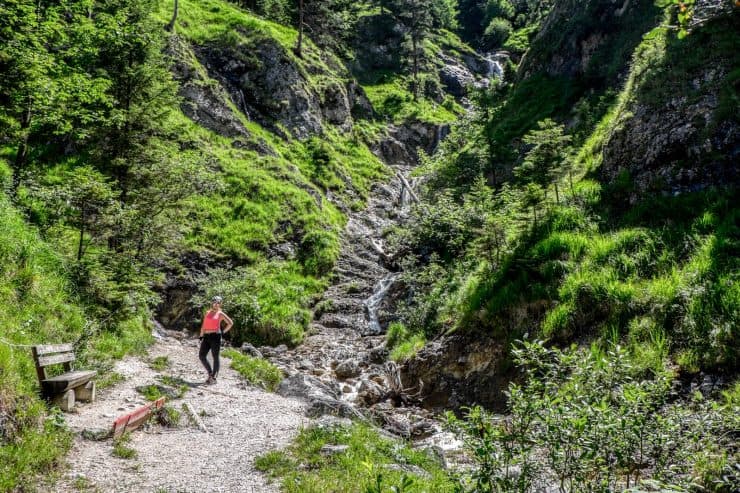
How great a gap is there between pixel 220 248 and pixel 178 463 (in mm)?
15737

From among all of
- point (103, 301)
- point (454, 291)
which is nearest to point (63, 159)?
point (103, 301)

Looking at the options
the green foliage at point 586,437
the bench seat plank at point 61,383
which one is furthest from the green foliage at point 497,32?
the green foliage at point 586,437

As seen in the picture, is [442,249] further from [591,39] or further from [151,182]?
[591,39]

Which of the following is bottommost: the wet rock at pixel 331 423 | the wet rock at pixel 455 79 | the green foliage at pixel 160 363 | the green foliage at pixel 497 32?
the green foliage at pixel 160 363

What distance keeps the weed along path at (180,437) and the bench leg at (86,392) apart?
19 cm

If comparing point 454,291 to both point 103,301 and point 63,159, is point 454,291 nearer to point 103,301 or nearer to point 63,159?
point 103,301

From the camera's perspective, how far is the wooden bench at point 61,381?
664cm

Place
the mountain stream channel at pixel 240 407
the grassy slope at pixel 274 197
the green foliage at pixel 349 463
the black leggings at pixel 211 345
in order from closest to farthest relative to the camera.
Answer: the green foliage at pixel 349 463 < the mountain stream channel at pixel 240 407 < the black leggings at pixel 211 345 < the grassy slope at pixel 274 197

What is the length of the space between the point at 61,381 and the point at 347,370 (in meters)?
8.77

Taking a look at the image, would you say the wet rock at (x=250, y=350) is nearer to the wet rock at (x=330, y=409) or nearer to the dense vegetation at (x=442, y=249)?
the dense vegetation at (x=442, y=249)

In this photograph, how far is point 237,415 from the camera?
895cm

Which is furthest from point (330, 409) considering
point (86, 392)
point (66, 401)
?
point (66, 401)

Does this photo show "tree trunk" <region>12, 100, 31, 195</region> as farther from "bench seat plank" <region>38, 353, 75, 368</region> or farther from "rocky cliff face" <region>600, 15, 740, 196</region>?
"rocky cliff face" <region>600, 15, 740, 196</region>

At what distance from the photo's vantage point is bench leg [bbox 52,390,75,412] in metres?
6.69
